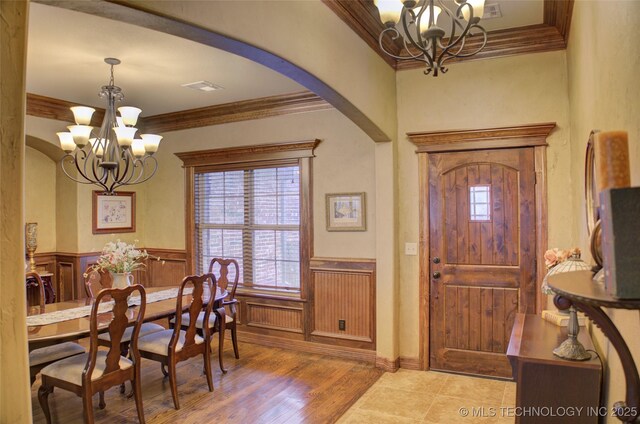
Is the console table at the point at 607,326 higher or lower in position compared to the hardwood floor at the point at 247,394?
higher

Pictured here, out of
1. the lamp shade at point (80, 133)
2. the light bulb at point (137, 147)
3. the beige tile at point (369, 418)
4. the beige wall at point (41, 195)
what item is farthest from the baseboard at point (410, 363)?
the beige wall at point (41, 195)

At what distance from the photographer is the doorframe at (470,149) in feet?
11.8

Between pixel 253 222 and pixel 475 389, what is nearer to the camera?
pixel 475 389

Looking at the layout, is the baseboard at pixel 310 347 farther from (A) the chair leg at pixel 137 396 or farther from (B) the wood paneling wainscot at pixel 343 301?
(A) the chair leg at pixel 137 396

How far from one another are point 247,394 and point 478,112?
314cm

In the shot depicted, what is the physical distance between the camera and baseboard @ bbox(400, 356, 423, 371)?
4.02 m

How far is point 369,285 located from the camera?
441 centimetres

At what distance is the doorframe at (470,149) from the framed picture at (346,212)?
2.20ft

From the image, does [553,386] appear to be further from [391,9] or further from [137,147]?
[137,147]

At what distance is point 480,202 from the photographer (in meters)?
3.83

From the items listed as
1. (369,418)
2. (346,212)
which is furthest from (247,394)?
(346,212)

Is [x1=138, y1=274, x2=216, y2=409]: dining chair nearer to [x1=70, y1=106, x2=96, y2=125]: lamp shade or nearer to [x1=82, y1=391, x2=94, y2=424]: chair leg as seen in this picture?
[x1=82, y1=391, x2=94, y2=424]: chair leg

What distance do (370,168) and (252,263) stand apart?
1.88 meters

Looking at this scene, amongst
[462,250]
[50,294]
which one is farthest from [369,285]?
[50,294]
